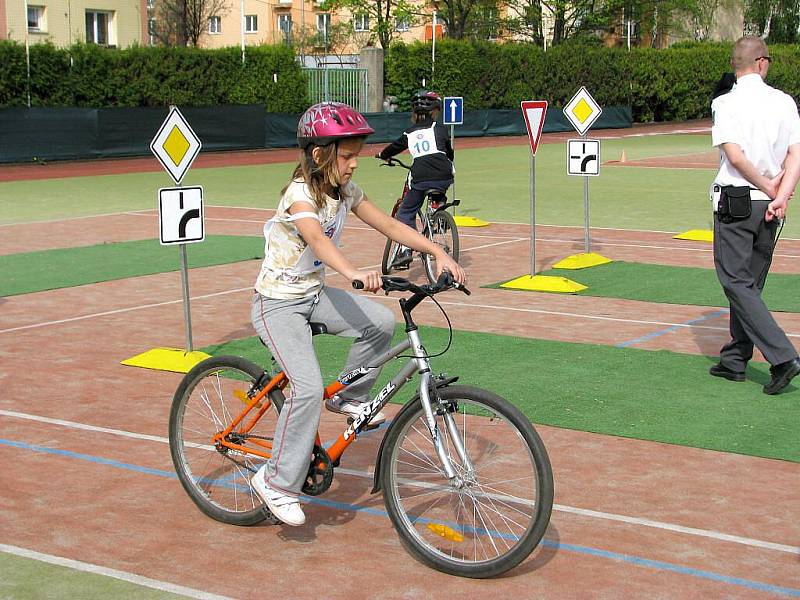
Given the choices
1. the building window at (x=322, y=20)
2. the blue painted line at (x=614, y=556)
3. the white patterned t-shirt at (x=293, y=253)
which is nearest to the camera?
the blue painted line at (x=614, y=556)

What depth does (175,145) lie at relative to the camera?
9359 mm

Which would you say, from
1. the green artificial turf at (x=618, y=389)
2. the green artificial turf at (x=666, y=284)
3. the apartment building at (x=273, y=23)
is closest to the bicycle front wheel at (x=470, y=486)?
the green artificial turf at (x=618, y=389)

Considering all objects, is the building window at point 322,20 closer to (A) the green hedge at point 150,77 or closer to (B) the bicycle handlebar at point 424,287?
(A) the green hedge at point 150,77

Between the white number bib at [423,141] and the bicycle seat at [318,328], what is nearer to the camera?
the bicycle seat at [318,328]

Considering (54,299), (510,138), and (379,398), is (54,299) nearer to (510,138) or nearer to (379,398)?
(379,398)

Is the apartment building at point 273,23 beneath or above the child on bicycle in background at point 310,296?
above

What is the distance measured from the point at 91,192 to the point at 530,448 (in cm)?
2128

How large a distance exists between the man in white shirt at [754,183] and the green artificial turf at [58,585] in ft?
15.4

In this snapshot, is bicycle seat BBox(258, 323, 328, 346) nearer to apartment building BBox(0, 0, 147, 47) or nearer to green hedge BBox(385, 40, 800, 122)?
green hedge BBox(385, 40, 800, 122)

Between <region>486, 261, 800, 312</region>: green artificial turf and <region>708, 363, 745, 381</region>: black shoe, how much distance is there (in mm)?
2709

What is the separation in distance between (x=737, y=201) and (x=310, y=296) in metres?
3.74

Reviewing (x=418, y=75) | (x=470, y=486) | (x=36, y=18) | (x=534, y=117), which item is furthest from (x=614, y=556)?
(x=36, y=18)

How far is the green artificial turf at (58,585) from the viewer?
15.8 ft

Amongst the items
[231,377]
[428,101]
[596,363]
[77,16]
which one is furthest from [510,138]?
[231,377]
